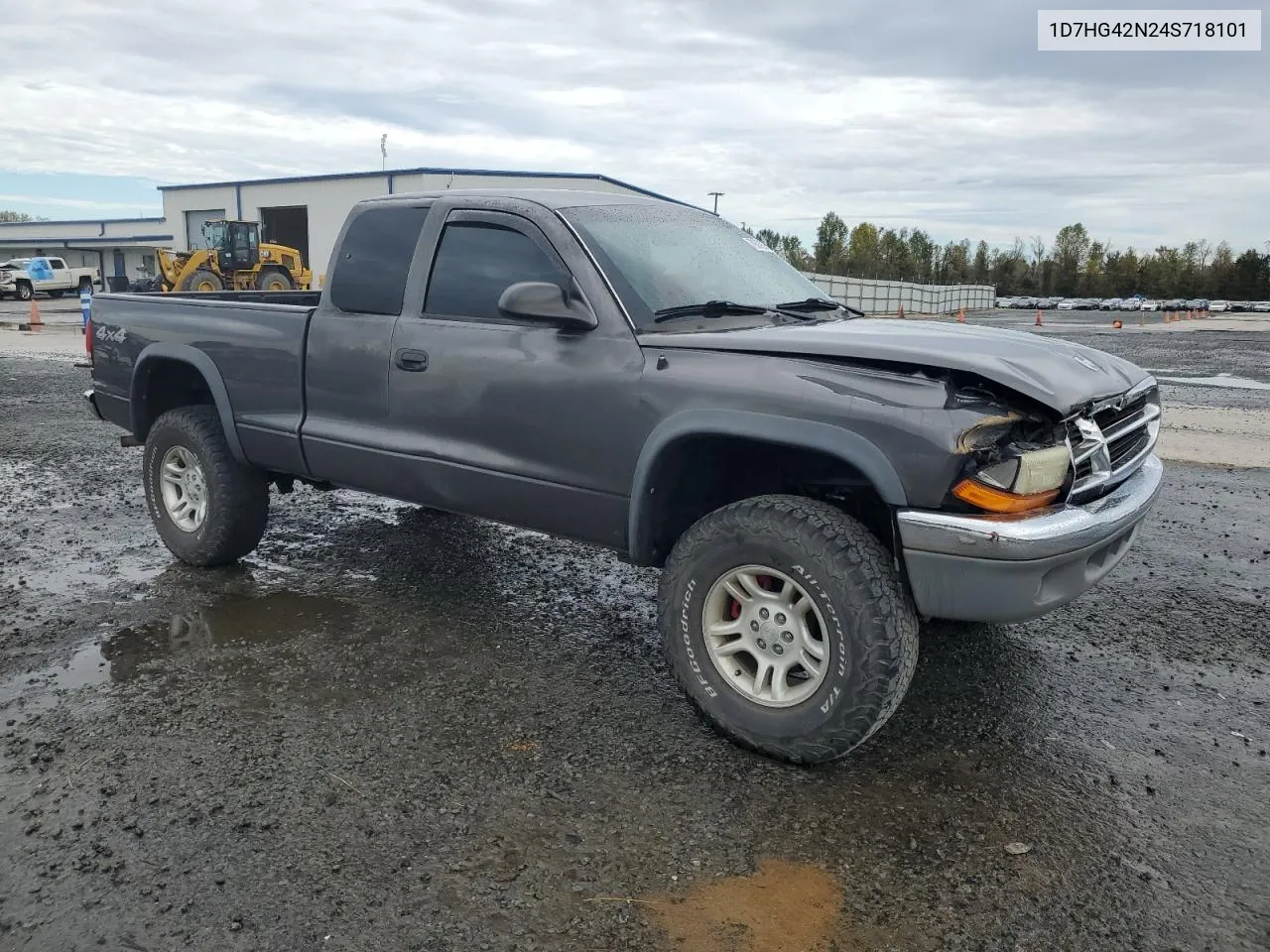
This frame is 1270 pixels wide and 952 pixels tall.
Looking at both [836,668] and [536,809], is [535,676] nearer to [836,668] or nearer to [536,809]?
[536,809]

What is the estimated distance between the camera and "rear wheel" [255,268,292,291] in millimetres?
30875

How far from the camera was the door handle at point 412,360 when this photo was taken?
4234mm

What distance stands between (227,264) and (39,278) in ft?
57.2

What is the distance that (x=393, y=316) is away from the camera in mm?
4418

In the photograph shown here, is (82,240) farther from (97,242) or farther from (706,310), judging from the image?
(706,310)

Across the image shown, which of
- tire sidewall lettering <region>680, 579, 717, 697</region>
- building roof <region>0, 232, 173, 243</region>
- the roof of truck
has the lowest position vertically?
tire sidewall lettering <region>680, 579, 717, 697</region>

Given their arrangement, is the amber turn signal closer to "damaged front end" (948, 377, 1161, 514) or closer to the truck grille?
"damaged front end" (948, 377, 1161, 514)

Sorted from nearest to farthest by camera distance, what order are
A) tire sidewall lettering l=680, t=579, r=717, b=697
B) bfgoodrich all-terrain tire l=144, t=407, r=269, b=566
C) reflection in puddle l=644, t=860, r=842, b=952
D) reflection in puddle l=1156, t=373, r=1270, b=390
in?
reflection in puddle l=644, t=860, r=842, b=952 < tire sidewall lettering l=680, t=579, r=717, b=697 < bfgoodrich all-terrain tire l=144, t=407, r=269, b=566 < reflection in puddle l=1156, t=373, r=1270, b=390

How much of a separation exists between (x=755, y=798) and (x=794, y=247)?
10959 centimetres

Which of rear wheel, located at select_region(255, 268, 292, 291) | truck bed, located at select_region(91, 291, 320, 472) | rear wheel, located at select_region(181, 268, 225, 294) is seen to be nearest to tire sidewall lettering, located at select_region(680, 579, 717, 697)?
truck bed, located at select_region(91, 291, 320, 472)

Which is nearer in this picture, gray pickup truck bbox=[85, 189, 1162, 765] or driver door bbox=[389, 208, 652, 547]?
gray pickup truck bbox=[85, 189, 1162, 765]

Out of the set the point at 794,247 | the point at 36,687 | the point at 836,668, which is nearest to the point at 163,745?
the point at 36,687

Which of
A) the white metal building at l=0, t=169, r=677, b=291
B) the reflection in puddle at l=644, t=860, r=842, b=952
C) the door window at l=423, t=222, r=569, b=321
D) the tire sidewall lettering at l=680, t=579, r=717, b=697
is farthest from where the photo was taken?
the white metal building at l=0, t=169, r=677, b=291

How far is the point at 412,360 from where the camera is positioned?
427 centimetres
